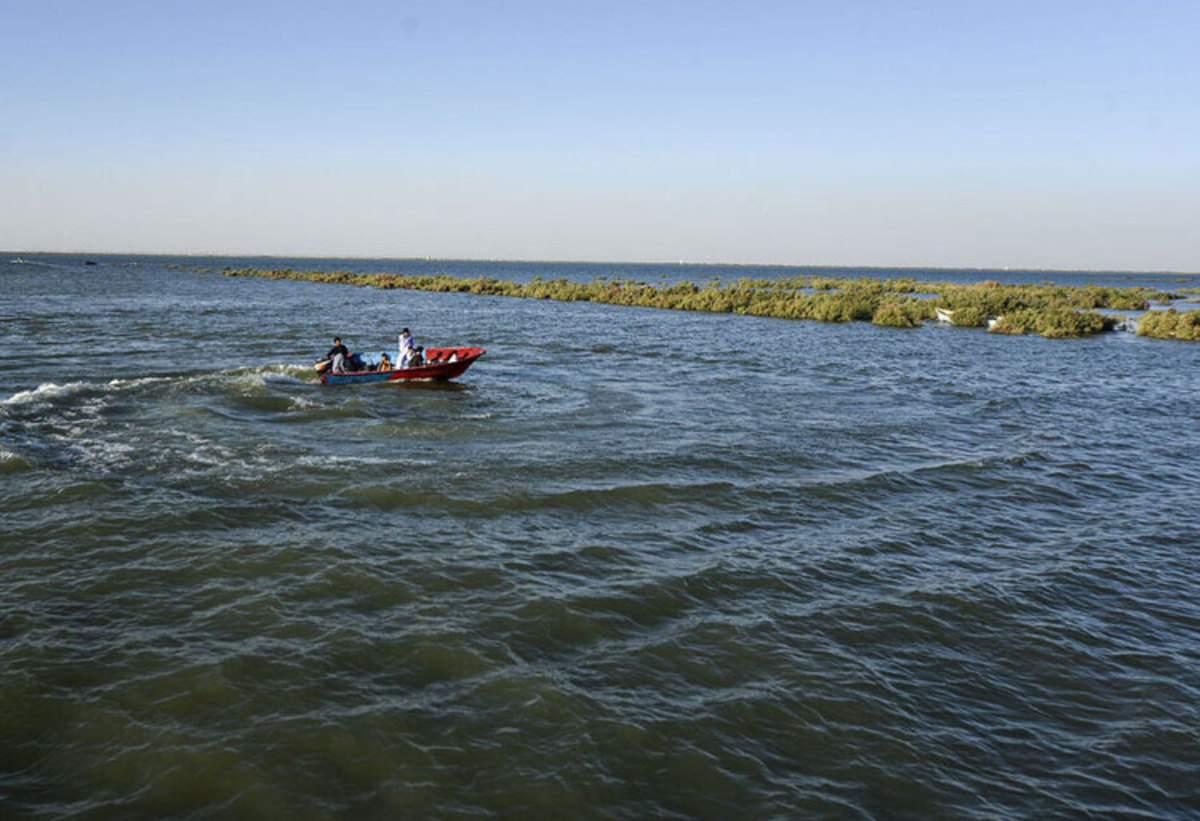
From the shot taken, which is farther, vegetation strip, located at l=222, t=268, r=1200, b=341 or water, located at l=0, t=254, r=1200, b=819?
vegetation strip, located at l=222, t=268, r=1200, b=341

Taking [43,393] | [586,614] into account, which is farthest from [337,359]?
[586,614]

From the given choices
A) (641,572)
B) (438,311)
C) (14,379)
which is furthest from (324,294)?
(641,572)

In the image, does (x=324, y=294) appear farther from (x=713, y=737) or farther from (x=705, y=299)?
(x=713, y=737)

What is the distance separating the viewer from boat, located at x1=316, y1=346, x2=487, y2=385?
25219mm

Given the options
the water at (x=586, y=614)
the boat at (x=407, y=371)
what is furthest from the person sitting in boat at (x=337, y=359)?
the water at (x=586, y=614)

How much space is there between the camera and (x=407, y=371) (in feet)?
83.7

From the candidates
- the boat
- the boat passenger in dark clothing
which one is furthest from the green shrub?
the boat passenger in dark clothing

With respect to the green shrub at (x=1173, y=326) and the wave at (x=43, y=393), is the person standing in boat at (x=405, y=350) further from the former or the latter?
the green shrub at (x=1173, y=326)

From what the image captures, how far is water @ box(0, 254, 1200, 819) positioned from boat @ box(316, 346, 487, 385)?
12.6 ft

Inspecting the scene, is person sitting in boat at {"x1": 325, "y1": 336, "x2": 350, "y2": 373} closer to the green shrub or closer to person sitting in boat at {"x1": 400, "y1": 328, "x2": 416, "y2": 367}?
person sitting in boat at {"x1": 400, "y1": 328, "x2": 416, "y2": 367}

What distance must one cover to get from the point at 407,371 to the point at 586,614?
59.2 feet

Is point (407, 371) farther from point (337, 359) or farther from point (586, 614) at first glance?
point (586, 614)

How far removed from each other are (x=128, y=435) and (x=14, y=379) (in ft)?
35.4

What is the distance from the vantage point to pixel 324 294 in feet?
258
